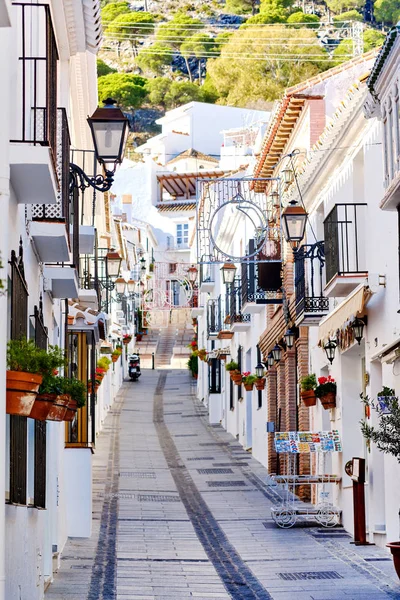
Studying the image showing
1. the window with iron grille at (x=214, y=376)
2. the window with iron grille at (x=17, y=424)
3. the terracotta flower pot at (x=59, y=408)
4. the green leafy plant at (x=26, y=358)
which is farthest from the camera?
the window with iron grille at (x=214, y=376)

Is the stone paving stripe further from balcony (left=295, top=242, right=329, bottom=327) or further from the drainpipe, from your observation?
the drainpipe

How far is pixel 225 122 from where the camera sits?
83.1m

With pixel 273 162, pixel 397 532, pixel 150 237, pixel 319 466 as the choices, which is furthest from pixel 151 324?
pixel 397 532

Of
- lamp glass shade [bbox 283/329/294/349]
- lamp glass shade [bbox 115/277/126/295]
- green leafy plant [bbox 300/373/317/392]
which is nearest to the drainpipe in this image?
green leafy plant [bbox 300/373/317/392]

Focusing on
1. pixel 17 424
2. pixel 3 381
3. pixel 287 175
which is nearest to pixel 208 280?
pixel 287 175

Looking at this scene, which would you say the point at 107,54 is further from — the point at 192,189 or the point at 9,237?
the point at 9,237

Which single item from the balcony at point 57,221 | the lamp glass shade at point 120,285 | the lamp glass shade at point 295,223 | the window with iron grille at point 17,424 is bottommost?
the window with iron grille at point 17,424

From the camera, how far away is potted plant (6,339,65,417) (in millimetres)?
8688

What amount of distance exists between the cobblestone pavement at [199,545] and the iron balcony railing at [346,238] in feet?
13.9

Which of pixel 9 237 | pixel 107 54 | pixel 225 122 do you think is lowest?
pixel 9 237

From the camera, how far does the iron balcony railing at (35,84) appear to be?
947 centimetres

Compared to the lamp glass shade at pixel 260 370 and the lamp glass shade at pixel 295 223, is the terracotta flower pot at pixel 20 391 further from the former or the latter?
the lamp glass shade at pixel 260 370

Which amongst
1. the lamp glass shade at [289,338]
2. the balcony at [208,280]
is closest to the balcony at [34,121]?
the lamp glass shade at [289,338]

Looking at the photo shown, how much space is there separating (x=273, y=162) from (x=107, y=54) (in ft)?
377
